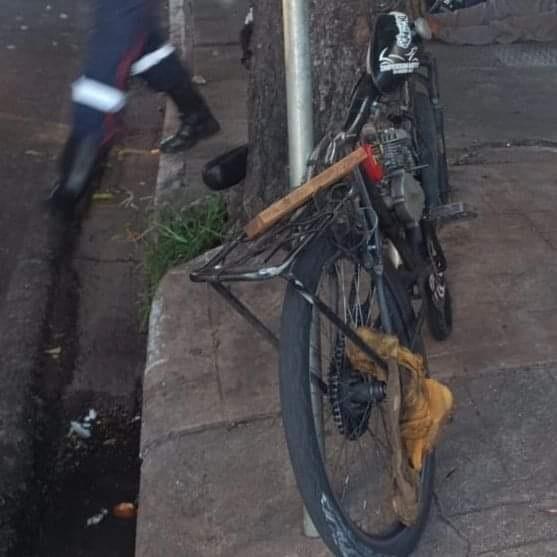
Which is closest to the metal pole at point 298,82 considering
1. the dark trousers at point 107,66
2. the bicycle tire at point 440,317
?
the bicycle tire at point 440,317

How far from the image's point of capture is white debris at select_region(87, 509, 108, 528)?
12.6 feet

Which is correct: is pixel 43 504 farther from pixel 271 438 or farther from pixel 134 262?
pixel 134 262

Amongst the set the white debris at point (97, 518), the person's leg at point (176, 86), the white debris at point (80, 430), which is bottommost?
the white debris at point (80, 430)

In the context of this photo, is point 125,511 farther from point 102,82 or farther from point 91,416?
point 102,82

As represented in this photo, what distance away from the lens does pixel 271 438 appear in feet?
11.7

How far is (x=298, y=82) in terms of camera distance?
116 inches

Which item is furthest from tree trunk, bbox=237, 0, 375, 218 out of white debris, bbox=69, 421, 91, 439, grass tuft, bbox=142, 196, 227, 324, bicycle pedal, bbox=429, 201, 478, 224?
white debris, bbox=69, 421, 91, 439

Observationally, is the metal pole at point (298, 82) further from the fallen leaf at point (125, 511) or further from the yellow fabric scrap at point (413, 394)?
the fallen leaf at point (125, 511)

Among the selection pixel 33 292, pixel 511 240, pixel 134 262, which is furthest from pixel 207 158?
pixel 511 240

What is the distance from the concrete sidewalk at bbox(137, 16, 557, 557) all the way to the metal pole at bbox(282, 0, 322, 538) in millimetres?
436

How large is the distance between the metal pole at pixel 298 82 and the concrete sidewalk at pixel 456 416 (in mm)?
436

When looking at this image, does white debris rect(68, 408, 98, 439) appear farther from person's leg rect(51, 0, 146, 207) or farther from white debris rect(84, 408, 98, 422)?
person's leg rect(51, 0, 146, 207)

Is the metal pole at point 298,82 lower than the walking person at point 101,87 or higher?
higher

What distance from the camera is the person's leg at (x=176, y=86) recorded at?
4504mm
